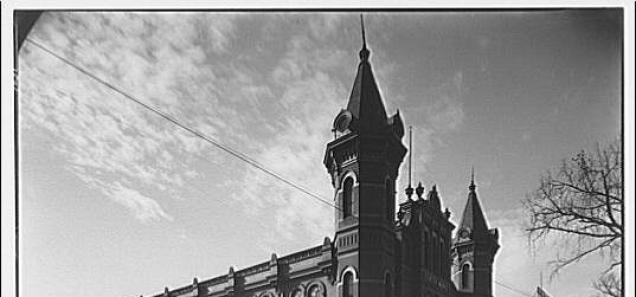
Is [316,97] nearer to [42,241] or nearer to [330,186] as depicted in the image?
[330,186]

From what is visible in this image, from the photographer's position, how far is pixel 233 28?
343 centimetres

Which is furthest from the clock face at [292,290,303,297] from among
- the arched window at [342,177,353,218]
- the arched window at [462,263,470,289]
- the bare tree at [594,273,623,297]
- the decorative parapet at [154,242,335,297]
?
the bare tree at [594,273,623,297]

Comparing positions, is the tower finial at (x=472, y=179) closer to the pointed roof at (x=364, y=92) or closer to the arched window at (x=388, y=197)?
the arched window at (x=388, y=197)

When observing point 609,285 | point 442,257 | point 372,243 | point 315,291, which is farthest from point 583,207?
point 315,291

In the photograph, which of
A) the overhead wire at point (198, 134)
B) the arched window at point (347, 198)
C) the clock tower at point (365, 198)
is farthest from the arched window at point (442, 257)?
the overhead wire at point (198, 134)

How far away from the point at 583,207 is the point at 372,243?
1.12 meters

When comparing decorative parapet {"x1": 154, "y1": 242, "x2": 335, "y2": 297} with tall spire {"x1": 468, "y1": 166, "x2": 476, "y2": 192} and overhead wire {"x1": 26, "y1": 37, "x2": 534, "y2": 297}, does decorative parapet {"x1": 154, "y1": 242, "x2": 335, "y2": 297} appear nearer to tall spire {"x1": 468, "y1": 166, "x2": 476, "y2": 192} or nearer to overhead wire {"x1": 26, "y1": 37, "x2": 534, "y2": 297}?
overhead wire {"x1": 26, "y1": 37, "x2": 534, "y2": 297}

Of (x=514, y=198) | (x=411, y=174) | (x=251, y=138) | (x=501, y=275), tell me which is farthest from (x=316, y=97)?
(x=501, y=275)

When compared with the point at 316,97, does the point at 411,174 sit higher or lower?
lower

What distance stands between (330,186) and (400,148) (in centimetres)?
42

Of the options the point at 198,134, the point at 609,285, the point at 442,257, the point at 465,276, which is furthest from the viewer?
the point at 442,257

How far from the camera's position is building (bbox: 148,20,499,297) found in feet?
11.9

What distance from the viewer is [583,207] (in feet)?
11.4

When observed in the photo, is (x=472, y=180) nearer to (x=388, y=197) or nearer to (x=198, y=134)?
(x=388, y=197)
